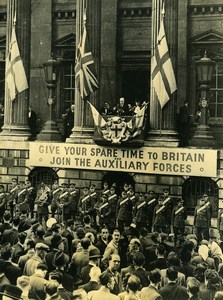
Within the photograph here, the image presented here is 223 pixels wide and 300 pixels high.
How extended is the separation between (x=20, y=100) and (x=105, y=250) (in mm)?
11198

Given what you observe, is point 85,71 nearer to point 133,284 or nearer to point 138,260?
point 138,260

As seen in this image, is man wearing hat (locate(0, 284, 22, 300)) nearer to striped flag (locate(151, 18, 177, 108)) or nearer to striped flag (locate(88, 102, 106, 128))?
striped flag (locate(88, 102, 106, 128))

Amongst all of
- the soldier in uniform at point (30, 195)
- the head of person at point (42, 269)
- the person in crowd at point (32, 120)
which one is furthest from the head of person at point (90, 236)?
the person in crowd at point (32, 120)

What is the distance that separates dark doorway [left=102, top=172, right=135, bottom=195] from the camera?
2255 centimetres

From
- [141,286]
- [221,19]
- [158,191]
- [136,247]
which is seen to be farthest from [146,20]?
[141,286]

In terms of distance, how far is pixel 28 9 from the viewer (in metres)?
25.2

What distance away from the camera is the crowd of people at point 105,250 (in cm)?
Result: 1202

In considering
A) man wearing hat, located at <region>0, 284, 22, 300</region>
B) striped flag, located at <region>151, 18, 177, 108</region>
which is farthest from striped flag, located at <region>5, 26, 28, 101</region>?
man wearing hat, located at <region>0, 284, 22, 300</region>

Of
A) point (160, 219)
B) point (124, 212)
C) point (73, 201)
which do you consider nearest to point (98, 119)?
point (73, 201)

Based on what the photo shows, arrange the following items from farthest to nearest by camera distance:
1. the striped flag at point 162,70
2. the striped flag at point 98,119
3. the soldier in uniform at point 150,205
→ the striped flag at point 98,119 → the striped flag at point 162,70 → the soldier in uniform at point 150,205

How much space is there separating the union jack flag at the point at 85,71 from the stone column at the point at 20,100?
3.10m

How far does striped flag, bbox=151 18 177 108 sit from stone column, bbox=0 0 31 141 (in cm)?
596

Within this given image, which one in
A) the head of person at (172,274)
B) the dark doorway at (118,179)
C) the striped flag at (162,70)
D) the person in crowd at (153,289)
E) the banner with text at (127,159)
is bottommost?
the person in crowd at (153,289)

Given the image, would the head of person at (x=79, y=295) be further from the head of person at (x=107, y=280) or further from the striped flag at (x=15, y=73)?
the striped flag at (x=15, y=73)
